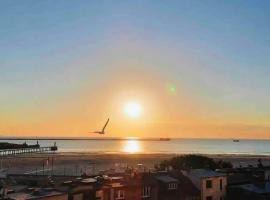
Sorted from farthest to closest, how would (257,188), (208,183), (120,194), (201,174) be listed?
(257,188)
(201,174)
(208,183)
(120,194)

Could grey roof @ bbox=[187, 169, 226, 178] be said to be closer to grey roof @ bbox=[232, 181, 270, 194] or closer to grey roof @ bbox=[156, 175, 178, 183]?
grey roof @ bbox=[156, 175, 178, 183]

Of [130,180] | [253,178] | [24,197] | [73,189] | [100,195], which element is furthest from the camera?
[253,178]

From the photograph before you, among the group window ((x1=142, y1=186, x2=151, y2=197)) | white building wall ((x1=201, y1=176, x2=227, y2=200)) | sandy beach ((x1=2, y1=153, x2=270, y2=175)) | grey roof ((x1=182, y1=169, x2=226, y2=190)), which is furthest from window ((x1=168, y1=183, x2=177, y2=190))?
sandy beach ((x1=2, y1=153, x2=270, y2=175))

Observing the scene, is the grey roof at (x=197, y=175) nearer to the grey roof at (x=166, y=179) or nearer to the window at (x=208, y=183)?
the window at (x=208, y=183)

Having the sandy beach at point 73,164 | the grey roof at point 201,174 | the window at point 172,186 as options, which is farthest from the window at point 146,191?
the sandy beach at point 73,164

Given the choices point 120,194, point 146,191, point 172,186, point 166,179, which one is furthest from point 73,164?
point 120,194

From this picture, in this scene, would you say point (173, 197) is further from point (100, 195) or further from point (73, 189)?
point (73, 189)

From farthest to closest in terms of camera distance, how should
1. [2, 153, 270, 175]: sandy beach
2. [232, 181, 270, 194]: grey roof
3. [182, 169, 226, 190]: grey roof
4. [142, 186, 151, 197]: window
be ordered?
[2, 153, 270, 175]: sandy beach → [232, 181, 270, 194]: grey roof → [182, 169, 226, 190]: grey roof → [142, 186, 151, 197]: window

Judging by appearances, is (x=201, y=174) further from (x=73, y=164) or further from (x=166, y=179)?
(x=73, y=164)

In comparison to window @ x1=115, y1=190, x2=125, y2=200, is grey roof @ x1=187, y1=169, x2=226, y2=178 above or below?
above

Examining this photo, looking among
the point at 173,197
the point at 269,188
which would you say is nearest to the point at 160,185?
the point at 173,197

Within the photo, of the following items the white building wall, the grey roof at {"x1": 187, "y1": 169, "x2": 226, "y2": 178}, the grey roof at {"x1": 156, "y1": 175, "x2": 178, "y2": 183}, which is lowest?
the white building wall
